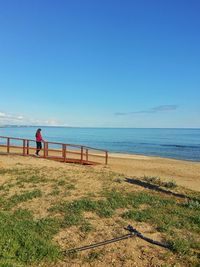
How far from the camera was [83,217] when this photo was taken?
7.82 metres

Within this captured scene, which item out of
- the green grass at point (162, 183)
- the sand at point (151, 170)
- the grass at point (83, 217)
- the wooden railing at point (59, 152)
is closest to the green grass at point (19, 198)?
the grass at point (83, 217)

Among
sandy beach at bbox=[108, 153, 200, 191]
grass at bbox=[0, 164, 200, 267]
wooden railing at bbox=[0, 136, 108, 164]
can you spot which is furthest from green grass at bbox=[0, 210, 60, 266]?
wooden railing at bbox=[0, 136, 108, 164]

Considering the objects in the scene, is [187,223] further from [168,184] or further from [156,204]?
[168,184]

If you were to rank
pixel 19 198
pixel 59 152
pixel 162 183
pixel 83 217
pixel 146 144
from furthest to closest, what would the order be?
pixel 146 144, pixel 59 152, pixel 162 183, pixel 19 198, pixel 83 217

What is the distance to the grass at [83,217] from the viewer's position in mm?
5707

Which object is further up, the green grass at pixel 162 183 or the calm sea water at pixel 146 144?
the green grass at pixel 162 183

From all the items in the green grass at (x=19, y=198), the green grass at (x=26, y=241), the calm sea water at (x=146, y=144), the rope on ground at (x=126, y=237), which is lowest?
the calm sea water at (x=146, y=144)

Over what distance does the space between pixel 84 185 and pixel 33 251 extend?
213 inches

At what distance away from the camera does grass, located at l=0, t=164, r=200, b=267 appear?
5.71 m

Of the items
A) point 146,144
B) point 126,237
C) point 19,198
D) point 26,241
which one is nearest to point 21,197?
point 19,198

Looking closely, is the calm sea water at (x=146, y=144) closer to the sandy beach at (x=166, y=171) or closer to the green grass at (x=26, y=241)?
the sandy beach at (x=166, y=171)

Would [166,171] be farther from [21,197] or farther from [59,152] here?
[21,197]

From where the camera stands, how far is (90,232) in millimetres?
6891

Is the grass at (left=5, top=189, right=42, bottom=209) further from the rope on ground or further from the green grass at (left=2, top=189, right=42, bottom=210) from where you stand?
the rope on ground
